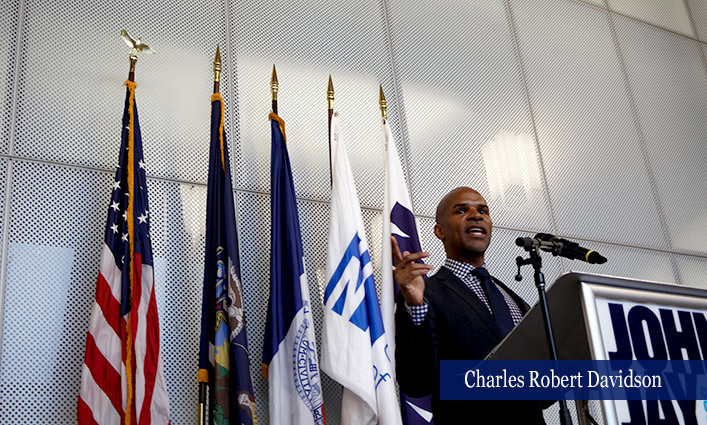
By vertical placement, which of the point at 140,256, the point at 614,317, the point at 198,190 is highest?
the point at 198,190

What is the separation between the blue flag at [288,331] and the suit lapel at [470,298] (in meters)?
0.60

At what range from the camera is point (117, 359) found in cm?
260

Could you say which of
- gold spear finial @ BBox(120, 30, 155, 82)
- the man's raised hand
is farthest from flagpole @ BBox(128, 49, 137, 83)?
the man's raised hand

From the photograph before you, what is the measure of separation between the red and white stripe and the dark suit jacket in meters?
0.93

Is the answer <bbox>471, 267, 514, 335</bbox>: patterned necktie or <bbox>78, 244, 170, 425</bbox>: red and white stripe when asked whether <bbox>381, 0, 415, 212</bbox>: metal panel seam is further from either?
<bbox>78, 244, 170, 425</bbox>: red and white stripe

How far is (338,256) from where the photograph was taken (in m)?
3.17

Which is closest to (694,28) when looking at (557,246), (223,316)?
(557,246)

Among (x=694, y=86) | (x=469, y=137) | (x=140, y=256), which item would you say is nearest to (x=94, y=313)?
(x=140, y=256)

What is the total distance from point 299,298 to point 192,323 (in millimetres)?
477

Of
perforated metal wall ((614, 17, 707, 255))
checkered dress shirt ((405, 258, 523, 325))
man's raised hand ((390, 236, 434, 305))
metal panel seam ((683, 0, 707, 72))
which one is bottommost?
man's raised hand ((390, 236, 434, 305))

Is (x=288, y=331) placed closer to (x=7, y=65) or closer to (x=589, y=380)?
(x=589, y=380)

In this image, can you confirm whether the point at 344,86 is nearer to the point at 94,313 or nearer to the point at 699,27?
the point at 94,313

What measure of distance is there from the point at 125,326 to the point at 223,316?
37 centimetres

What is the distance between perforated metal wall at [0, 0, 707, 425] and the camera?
2.89 m
